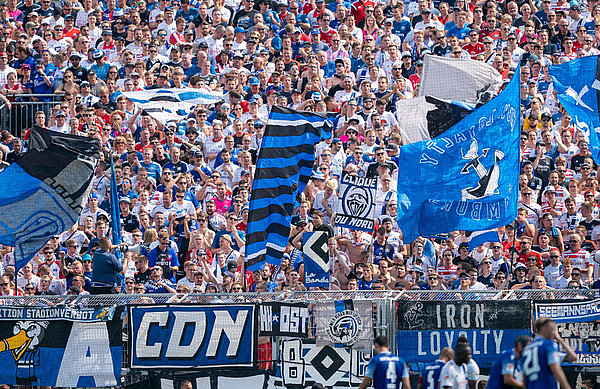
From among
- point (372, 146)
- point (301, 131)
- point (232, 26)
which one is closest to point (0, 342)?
point (301, 131)

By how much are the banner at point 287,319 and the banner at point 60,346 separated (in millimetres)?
2031

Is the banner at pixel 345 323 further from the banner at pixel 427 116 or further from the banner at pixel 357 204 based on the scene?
the banner at pixel 427 116

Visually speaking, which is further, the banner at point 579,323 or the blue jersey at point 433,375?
the banner at point 579,323

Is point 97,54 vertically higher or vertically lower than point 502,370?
higher

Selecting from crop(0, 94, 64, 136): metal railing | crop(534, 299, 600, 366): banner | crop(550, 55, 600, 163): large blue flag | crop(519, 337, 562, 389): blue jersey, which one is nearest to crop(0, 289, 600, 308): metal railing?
crop(534, 299, 600, 366): banner

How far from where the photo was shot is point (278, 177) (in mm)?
18219

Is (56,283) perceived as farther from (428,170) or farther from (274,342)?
(428,170)

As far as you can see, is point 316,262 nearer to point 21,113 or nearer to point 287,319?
point 287,319

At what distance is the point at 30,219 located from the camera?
60.8 ft

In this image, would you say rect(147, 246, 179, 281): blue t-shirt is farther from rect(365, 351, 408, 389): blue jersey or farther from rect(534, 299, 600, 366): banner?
rect(365, 351, 408, 389): blue jersey

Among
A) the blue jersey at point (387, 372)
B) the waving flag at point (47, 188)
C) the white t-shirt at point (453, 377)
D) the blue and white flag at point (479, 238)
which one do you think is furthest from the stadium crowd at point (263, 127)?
the blue jersey at point (387, 372)

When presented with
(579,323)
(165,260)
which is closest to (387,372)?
(579,323)

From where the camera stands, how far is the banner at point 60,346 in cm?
1661

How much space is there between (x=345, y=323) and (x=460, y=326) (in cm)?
143
